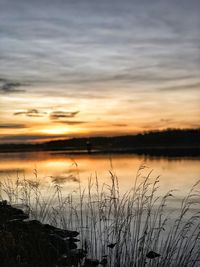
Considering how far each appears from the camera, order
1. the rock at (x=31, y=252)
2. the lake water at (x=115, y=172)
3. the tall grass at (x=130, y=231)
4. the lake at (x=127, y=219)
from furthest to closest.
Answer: the lake water at (x=115, y=172) < the lake at (x=127, y=219) < the tall grass at (x=130, y=231) < the rock at (x=31, y=252)

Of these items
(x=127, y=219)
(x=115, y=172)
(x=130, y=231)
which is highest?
(x=127, y=219)

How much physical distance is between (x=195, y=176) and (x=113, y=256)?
31464mm

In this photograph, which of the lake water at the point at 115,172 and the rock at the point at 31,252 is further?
the lake water at the point at 115,172

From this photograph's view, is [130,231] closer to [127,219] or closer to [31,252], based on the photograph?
[127,219]

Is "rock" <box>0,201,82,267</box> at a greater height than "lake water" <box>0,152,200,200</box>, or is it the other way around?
"rock" <box>0,201,82,267</box>

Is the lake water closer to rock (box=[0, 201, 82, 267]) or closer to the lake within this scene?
the lake

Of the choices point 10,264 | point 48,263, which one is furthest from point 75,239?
point 10,264

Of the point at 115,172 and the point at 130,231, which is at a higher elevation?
the point at 115,172

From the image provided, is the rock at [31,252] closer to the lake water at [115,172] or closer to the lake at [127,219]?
the lake at [127,219]

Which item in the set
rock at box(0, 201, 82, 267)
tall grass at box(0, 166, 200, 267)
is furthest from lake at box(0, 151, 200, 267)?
rock at box(0, 201, 82, 267)

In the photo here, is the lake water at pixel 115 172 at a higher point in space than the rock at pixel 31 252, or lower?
lower

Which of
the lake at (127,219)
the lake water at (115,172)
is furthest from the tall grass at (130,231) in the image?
the lake water at (115,172)

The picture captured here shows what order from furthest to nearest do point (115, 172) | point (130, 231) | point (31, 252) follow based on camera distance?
point (115, 172)
point (130, 231)
point (31, 252)

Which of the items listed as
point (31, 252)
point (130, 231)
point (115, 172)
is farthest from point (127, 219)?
point (115, 172)
